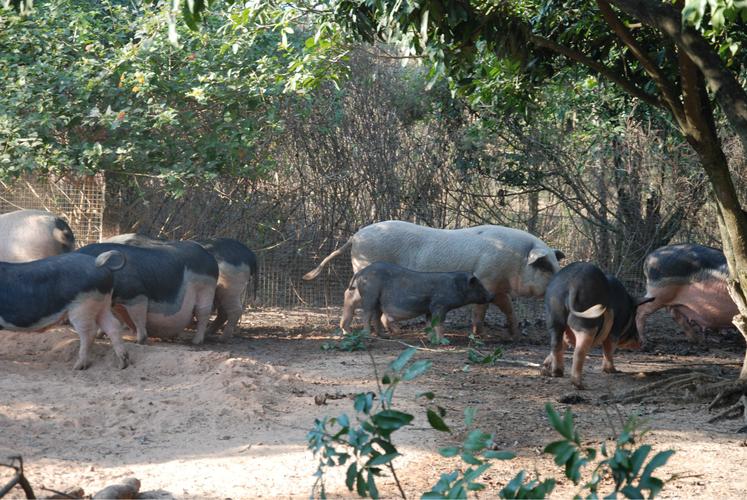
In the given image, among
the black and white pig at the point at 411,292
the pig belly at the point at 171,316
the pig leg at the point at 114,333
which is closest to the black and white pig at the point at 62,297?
the pig leg at the point at 114,333

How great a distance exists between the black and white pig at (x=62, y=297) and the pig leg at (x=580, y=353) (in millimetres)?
4030

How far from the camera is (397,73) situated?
1464cm

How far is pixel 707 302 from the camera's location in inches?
428

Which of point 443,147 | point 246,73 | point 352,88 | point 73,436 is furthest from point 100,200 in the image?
point 73,436

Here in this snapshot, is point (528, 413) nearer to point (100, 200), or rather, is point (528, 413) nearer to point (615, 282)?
point (615, 282)

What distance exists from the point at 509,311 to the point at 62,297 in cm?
576

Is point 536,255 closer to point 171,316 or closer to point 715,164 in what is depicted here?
point 715,164

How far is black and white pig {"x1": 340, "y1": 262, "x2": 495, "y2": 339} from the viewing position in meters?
10.2

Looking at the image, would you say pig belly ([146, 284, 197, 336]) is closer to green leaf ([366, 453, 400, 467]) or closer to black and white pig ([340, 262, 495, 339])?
black and white pig ([340, 262, 495, 339])

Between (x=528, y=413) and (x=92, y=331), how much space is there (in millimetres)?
3934

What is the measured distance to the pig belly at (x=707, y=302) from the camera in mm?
10703

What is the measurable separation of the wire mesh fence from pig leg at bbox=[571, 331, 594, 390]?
6.91 metres

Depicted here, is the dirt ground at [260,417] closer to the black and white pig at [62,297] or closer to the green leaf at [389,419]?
the black and white pig at [62,297]

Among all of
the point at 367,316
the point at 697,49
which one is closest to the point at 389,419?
the point at 697,49
